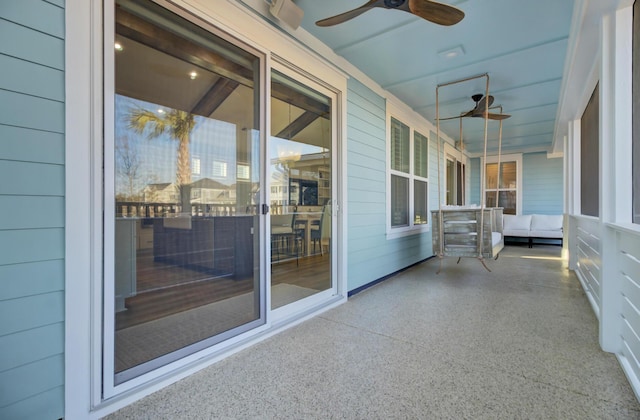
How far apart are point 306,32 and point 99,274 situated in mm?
2523

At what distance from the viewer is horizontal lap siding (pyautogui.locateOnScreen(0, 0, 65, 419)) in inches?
50.3

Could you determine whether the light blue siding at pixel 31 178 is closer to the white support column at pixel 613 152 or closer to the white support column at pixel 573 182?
the white support column at pixel 613 152

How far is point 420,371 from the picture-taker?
1.92 metres

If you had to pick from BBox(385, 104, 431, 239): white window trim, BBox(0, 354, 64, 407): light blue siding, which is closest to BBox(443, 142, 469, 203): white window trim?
BBox(385, 104, 431, 239): white window trim

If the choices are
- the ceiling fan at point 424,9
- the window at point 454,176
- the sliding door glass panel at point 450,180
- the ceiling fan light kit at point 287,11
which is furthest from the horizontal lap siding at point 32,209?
the sliding door glass panel at point 450,180

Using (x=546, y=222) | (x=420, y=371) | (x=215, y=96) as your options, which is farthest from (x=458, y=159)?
(x=215, y=96)

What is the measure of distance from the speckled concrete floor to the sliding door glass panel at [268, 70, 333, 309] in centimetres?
45

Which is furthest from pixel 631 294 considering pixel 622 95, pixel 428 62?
pixel 428 62

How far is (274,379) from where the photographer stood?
184 centimetres

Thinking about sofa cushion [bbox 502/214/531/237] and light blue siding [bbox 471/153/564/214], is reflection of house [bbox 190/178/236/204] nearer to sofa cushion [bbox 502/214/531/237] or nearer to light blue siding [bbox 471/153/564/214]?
sofa cushion [bbox 502/214/531/237]

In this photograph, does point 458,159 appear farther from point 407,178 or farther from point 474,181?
point 407,178

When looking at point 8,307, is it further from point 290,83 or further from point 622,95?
point 622,95

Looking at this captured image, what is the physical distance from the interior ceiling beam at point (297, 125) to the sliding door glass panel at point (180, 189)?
1.36 feet

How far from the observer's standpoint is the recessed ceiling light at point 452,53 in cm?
313
